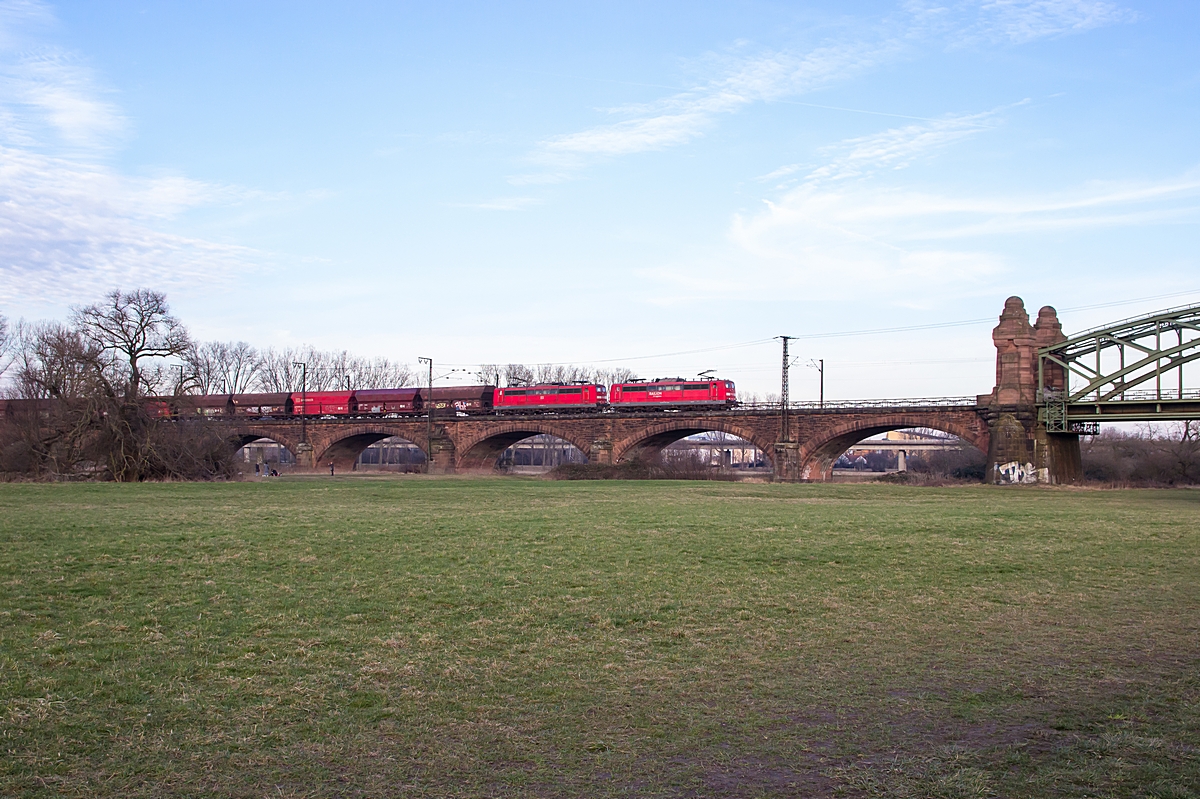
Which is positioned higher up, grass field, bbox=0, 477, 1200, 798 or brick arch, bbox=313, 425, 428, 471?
brick arch, bbox=313, 425, 428, 471

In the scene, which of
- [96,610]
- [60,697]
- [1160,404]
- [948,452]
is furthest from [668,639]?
[948,452]

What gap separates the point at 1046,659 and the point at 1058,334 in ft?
167

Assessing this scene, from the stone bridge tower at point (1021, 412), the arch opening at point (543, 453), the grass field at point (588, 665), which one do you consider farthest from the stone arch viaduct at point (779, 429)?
the arch opening at point (543, 453)

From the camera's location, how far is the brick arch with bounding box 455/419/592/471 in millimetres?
74875

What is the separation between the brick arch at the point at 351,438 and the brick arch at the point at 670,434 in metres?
18.4

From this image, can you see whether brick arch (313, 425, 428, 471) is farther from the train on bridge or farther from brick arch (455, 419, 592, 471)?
brick arch (455, 419, 592, 471)

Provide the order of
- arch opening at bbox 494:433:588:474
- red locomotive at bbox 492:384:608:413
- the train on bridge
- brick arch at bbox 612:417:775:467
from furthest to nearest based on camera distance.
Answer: arch opening at bbox 494:433:588:474 < red locomotive at bbox 492:384:608:413 < the train on bridge < brick arch at bbox 612:417:775:467

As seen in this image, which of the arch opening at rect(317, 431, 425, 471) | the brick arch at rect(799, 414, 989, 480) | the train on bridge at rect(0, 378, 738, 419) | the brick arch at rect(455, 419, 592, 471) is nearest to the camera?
the brick arch at rect(799, 414, 989, 480)

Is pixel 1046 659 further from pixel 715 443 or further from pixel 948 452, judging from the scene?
pixel 715 443

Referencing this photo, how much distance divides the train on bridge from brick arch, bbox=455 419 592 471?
175 cm

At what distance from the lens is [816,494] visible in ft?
129

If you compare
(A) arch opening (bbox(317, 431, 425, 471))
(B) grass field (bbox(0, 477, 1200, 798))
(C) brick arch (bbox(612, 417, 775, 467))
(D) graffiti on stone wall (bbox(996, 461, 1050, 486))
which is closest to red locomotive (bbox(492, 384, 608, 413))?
(C) brick arch (bbox(612, 417, 775, 467))

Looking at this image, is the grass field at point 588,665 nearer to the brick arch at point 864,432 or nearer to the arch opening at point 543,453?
the brick arch at point 864,432

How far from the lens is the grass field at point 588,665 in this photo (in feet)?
20.1
